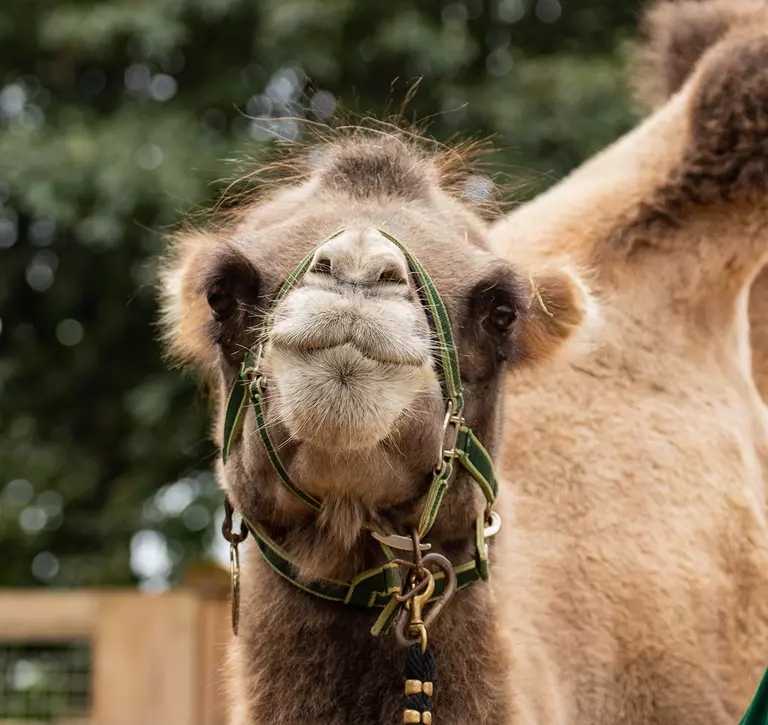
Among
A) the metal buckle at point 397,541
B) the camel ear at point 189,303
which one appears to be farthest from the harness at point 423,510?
the camel ear at point 189,303

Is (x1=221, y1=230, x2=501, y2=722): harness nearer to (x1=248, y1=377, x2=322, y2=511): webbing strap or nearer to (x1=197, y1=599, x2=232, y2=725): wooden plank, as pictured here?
(x1=248, y1=377, x2=322, y2=511): webbing strap

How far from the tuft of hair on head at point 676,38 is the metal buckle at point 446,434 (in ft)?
7.04

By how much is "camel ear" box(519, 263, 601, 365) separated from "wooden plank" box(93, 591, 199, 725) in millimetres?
3736

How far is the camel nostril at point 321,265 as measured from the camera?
248 centimetres

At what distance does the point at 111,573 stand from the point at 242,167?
4.95 metres

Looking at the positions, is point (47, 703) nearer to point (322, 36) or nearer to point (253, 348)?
point (322, 36)

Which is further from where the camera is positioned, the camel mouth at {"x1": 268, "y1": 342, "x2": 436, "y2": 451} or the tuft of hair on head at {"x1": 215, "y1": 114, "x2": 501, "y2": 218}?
the tuft of hair on head at {"x1": 215, "y1": 114, "x2": 501, "y2": 218}

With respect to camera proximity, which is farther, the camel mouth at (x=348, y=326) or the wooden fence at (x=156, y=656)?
the wooden fence at (x=156, y=656)

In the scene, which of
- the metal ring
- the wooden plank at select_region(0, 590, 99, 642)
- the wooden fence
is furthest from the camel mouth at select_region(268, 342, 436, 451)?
the wooden plank at select_region(0, 590, 99, 642)

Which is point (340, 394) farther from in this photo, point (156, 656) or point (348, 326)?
point (156, 656)

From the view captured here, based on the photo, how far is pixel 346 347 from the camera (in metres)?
2.39

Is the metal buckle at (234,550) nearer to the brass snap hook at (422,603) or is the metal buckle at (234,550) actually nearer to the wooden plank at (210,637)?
the brass snap hook at (422,603)

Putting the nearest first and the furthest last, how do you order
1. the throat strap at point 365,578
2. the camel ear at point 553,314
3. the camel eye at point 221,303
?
the throat strap at point 365,578 < the camel eye at point 221,303 < the camel ear at point 553,314

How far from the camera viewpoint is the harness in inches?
103
